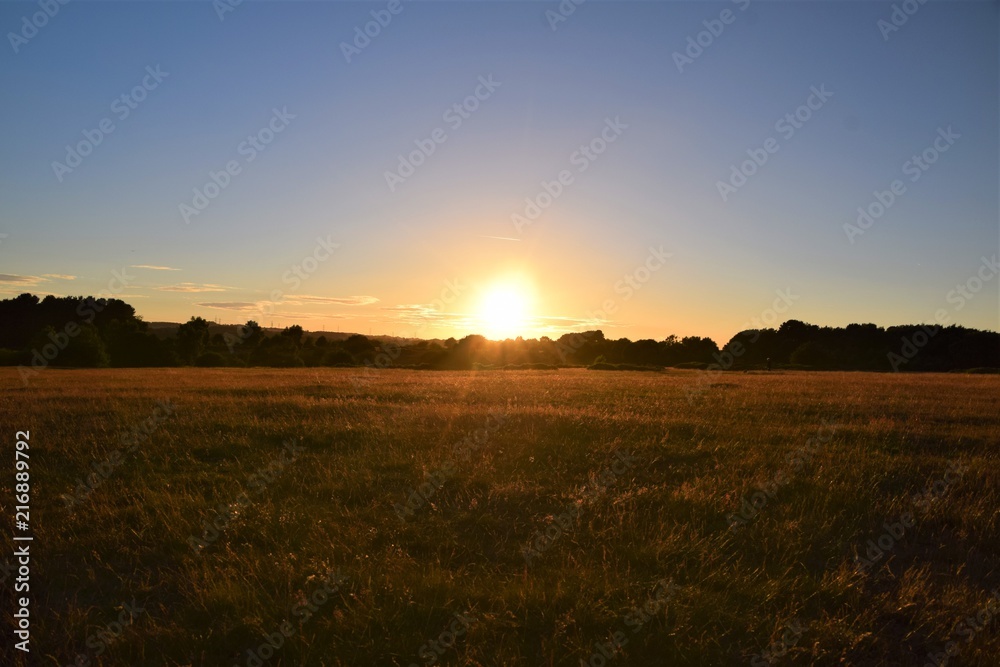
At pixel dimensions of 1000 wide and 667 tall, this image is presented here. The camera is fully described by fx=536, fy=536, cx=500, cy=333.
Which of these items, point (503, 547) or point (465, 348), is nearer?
point (503, 547)

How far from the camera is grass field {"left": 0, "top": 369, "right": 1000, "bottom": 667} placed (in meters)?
4.05

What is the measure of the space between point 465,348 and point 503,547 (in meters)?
67.7

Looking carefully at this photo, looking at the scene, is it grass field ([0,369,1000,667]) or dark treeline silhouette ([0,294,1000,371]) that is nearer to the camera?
grass field ([0,369,1000,667])

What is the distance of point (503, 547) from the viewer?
559 cm

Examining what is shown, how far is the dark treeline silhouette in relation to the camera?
201ft

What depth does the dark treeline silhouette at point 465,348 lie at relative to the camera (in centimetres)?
6119

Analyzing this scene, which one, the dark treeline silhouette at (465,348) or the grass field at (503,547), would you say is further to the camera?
the dark treeline silhouette at (465,348)

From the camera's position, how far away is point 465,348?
73.1m

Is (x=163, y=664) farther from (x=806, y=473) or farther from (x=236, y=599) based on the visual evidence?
(x=806, y=473)

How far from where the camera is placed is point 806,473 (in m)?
8.34

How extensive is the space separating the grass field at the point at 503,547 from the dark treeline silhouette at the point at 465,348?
47334 mm

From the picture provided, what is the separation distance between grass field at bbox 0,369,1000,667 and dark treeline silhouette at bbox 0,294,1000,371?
47334 millimetres

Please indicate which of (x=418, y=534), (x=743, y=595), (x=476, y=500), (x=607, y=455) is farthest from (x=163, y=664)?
(x=607, y=455)

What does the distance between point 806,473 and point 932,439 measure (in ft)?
17.4
